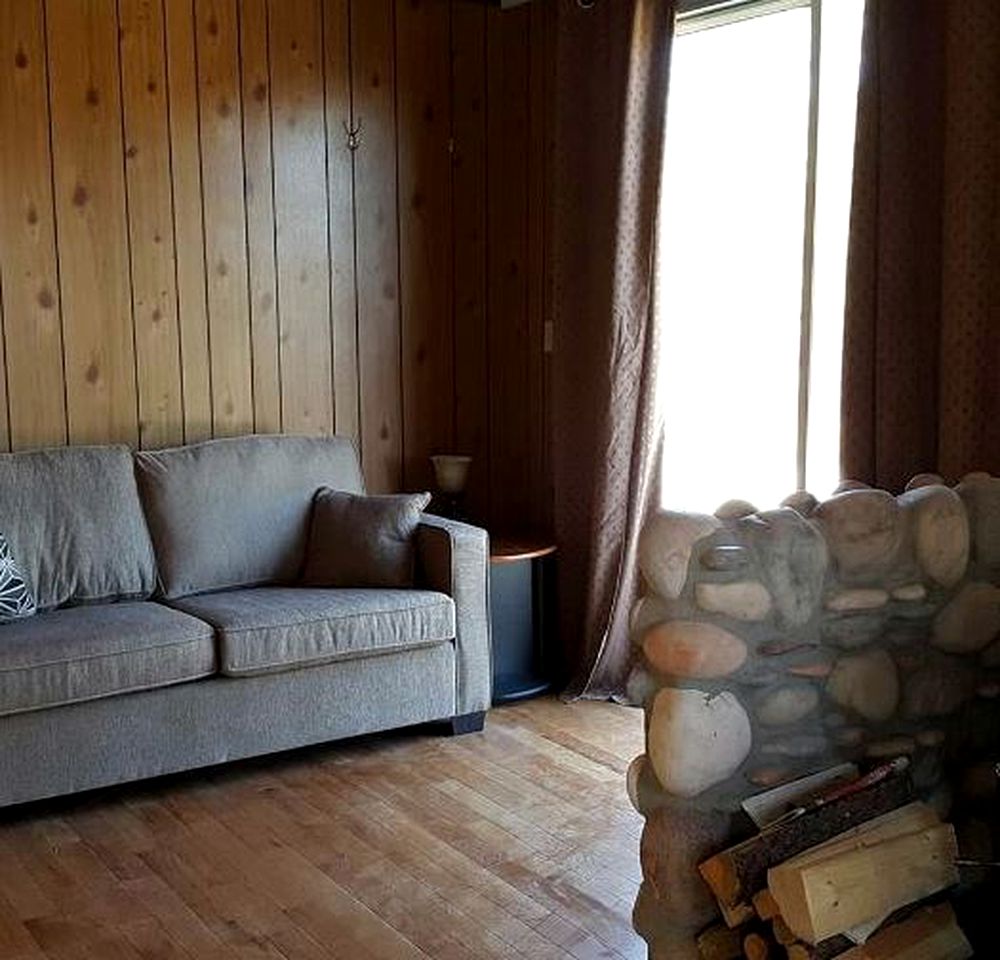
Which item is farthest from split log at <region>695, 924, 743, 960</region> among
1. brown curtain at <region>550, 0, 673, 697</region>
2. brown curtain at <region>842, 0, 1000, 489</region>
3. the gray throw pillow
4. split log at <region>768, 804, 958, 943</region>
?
brown curtain at <region>550, 0, 673, 697</region>

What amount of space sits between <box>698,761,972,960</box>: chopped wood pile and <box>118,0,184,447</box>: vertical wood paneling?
103 inches

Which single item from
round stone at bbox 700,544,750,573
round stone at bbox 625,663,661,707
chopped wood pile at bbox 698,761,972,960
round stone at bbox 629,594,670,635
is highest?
round stone at bbox 700,544,750,573

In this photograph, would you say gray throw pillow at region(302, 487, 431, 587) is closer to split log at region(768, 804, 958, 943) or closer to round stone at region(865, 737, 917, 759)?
round stone at region(865, 737, 917, 759)

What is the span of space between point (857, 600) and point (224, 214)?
272cm

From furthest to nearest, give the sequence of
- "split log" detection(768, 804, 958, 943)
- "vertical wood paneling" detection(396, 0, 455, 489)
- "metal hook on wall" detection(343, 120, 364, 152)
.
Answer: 1. "vertical wood paneling" detection(396, 0, 455, 489)
2. "metal hook on wall" detection(343, 120, 364, 152)
3. "split log" detection(768, 804, 958, 943)

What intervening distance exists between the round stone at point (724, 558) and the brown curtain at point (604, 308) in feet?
6.22

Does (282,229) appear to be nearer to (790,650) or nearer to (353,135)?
(353,135)

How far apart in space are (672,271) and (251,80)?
155cm

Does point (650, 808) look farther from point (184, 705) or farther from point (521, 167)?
point (521, 167)

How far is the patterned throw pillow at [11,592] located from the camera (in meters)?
3.62

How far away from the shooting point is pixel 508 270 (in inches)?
195

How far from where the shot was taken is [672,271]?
4.34 metres

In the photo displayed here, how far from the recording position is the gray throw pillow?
13.4ft

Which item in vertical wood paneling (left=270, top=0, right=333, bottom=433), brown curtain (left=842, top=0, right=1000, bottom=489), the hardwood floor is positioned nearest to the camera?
the hardwood floor
